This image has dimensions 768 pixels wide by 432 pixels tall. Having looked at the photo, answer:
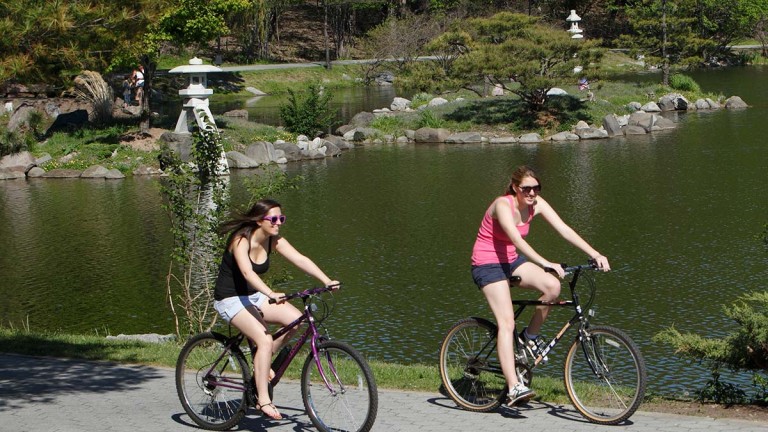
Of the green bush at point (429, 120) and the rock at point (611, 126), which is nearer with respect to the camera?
the rock at point (611, 126)

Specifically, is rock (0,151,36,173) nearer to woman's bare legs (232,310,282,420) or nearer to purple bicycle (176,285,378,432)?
purple bicycle (176,285,378,432)

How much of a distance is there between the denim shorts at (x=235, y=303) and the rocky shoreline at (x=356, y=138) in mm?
22189

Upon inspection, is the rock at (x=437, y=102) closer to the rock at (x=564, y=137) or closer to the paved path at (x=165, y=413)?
the rock at (x=564, y=137)

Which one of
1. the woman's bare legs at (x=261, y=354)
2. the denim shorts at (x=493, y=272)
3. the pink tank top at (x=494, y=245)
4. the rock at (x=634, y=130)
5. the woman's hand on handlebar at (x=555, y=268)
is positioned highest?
the rock at (x=634, y=130)

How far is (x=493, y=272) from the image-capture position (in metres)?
7.84

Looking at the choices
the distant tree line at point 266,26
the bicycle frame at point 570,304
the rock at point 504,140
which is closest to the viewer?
the bicycle frame at point 570,304

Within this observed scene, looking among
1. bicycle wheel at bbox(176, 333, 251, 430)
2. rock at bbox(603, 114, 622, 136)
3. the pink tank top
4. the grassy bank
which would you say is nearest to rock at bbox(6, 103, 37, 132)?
rock at bbox(603, 114, 622, 136)

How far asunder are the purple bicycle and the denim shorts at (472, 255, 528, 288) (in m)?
1.17

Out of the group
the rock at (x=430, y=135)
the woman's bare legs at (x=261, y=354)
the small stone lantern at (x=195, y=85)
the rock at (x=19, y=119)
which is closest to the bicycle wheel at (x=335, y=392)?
the woman's bare legs at (x=261, y=354)

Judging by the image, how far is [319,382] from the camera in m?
7.42

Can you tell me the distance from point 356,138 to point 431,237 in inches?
676

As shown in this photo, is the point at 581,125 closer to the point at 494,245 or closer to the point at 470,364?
the point at 470,364

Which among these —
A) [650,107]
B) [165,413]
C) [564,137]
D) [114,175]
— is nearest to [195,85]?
[114,175]

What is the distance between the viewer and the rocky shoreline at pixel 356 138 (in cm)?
3191
